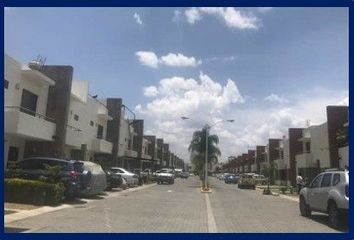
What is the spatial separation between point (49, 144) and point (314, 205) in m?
17.9

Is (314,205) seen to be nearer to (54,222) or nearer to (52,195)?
(54,222)

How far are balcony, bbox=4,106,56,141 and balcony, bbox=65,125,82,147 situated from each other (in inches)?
127

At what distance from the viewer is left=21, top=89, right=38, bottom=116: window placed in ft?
83.9

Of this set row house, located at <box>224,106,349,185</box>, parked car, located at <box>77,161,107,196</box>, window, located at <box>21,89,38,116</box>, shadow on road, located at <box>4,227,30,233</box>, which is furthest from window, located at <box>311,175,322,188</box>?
window, located at <box>21,89,38,116</box>

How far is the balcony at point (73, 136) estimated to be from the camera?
30.2m

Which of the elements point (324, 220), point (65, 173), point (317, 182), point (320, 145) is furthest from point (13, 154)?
point (320, 145)

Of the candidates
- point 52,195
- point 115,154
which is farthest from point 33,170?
point 115,154

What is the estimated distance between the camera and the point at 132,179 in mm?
36938

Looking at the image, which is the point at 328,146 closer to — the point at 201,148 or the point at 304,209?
the point at 201,148

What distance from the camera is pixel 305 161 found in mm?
47438

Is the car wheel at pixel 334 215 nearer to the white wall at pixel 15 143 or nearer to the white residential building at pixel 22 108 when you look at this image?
the white residential building at pixel 22 108

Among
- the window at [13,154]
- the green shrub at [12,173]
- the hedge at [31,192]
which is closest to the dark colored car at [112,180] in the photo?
the window at [13,154]

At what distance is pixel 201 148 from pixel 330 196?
40211 millimetres

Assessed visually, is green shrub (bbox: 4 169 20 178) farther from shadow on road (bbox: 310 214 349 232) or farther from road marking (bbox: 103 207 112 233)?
shadow on road (bbox: 310 214 349 232)
